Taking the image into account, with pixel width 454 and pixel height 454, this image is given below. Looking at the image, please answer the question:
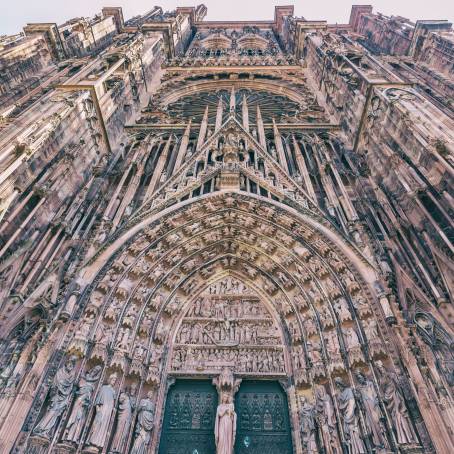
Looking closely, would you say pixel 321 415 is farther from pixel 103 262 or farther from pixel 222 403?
pixel 103 262

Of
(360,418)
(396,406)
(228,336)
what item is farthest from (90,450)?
(396,406)

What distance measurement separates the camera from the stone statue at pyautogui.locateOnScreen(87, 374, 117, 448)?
5.33 meters

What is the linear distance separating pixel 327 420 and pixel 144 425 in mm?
2785

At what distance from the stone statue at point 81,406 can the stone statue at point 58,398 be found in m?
0.15

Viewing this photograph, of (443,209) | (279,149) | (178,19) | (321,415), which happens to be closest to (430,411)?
(321,415)

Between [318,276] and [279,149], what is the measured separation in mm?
4619

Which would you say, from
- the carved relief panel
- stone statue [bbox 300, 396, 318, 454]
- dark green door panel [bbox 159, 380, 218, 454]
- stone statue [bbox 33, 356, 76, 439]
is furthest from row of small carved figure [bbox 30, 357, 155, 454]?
stone statue [bbox 300, 396, 318, 454]

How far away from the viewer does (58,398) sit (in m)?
5.44

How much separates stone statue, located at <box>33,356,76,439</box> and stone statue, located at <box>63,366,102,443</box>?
0.49 feet

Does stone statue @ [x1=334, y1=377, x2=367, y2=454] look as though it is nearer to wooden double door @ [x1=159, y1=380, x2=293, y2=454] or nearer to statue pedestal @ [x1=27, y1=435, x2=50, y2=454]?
wooden double door @ [x1=159, y1=380, x2=293, y2=454]

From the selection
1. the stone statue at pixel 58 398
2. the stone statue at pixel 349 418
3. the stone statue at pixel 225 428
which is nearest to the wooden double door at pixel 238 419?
the stone statue at pixel 225 428

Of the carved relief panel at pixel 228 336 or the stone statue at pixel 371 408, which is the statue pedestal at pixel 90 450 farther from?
the stone statue at pixel 371 408

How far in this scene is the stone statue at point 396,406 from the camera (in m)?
5.02

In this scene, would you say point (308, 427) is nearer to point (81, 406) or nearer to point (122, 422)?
point (122, 422)
